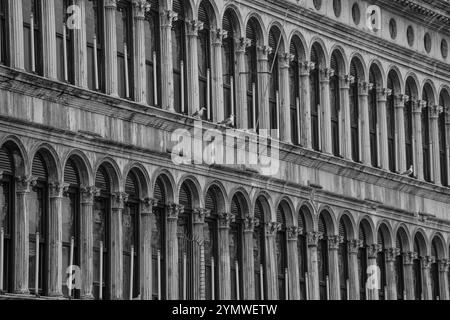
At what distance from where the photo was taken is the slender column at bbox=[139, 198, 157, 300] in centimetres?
4662

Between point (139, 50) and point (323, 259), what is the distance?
9.93 m

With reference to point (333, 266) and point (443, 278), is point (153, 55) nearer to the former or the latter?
point (333, 266)

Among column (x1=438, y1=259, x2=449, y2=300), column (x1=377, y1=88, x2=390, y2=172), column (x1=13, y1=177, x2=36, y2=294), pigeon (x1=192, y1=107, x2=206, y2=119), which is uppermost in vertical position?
column (x1=377, y1=88, x2=390, y2=172)

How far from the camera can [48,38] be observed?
4388cm

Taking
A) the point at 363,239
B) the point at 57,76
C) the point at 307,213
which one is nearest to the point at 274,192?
the point at 307,213

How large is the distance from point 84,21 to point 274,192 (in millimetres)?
8734

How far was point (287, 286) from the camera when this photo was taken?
52.5 metres

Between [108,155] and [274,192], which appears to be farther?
[274,192]

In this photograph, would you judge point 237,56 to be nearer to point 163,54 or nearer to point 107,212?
point 163,54

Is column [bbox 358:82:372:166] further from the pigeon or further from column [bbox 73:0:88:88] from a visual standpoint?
column [bbox 73:0:88:88]

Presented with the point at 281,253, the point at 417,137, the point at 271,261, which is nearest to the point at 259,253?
the point at 271,261

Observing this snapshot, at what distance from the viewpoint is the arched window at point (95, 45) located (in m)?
45.5

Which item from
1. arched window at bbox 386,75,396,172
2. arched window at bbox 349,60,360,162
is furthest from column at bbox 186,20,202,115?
arched window at bbox 386,75,396,172

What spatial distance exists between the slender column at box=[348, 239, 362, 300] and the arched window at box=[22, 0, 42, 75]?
14.6 m
